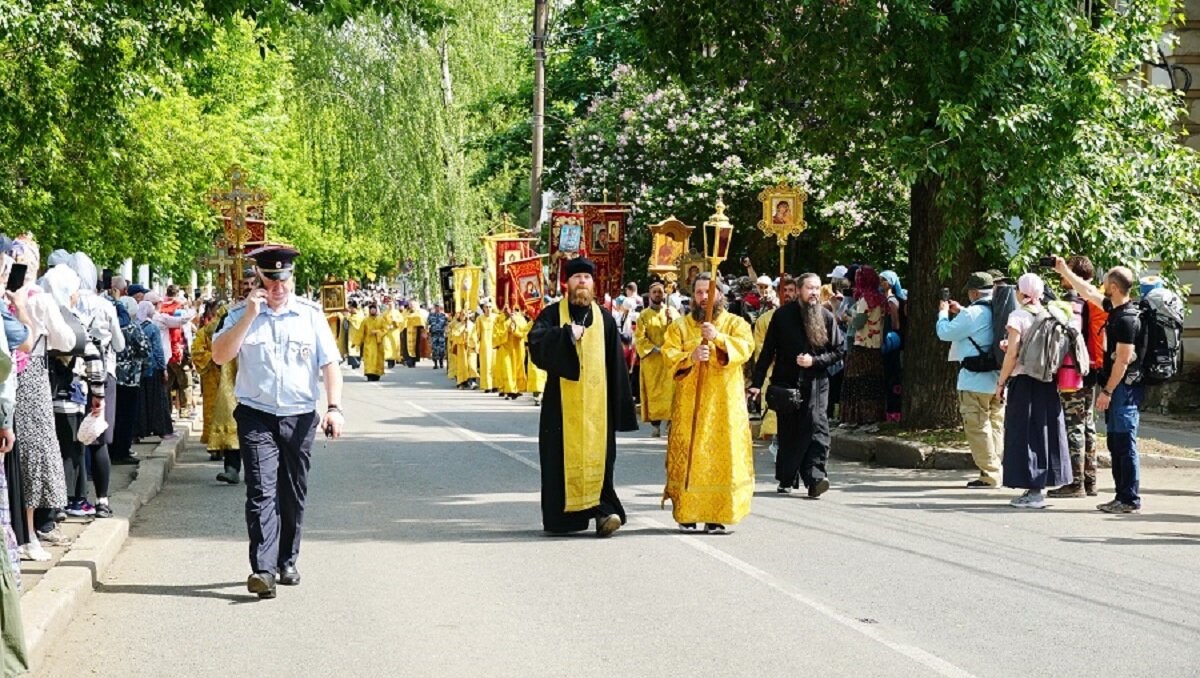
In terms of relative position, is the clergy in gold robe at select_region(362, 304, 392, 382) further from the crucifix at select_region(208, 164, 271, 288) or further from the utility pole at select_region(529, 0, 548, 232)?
the crucifix at select_region(208, 164, 271, 288)

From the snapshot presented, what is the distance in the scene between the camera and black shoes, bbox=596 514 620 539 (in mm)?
12070

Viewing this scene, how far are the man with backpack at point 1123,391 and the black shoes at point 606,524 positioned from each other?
400cm

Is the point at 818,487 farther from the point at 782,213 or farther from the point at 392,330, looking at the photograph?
the point at 392,330

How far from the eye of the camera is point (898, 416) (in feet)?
66.7

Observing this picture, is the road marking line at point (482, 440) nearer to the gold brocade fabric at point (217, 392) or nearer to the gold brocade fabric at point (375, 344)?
the gold brocade fabric at point (217, 392)

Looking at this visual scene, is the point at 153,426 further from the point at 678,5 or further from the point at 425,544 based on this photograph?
the point at 425,544

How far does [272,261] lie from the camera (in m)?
9.83

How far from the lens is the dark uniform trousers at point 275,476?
979cm

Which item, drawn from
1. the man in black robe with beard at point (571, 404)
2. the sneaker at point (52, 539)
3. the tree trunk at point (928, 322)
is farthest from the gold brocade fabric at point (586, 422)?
the tree trunk at point (928, 322)

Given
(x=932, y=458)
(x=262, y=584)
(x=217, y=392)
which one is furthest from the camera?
(x=932, y=458)

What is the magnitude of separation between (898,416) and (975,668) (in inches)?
503

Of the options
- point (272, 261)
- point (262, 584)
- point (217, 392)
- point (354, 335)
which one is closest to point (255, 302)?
point (272, 261)

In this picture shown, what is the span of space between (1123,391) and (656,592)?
5579 millimetres

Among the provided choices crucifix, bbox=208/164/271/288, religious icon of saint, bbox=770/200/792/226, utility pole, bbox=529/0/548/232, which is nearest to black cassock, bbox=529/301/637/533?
religious icon of saint, bbox=770/200/792/226
